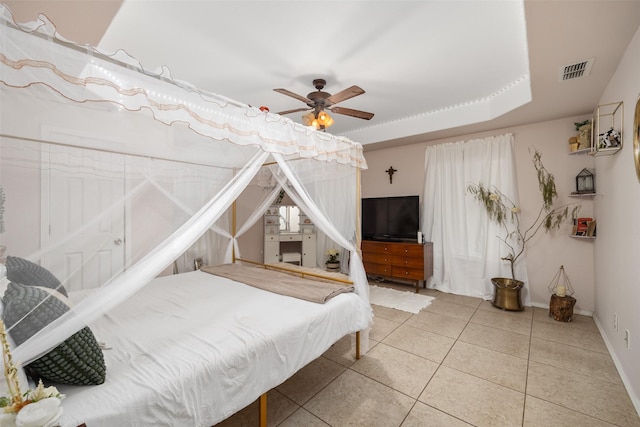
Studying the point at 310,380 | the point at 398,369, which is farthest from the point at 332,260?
the point at 310,380

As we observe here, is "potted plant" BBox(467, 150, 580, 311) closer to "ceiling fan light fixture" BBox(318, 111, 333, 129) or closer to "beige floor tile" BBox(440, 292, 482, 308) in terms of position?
"beige floor tile" BBox(440, 292, 482, 308)

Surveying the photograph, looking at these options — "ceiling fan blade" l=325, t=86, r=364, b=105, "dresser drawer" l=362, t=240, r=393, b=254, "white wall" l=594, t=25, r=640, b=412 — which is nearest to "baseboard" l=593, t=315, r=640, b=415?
"white wall" l=594, t=25, r=640, b=412

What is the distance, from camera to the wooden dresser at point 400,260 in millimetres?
4316

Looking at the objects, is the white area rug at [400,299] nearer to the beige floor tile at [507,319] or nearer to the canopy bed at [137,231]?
the beige floor tile at [507,319]

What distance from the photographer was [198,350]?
1.43 m

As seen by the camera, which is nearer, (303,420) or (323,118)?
(303,420)

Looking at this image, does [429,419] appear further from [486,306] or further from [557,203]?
[557,203]

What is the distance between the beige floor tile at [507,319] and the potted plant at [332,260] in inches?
95.0

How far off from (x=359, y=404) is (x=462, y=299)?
2871 mm

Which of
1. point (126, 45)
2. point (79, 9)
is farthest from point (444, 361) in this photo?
point (126, 45)

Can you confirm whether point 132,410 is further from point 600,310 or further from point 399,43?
point 600,310

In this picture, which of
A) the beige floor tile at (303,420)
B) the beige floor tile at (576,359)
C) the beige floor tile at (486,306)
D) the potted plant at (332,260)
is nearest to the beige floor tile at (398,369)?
the beige floor tile at (303,420)

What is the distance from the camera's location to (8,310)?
98cm

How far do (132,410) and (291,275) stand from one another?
193 cm
